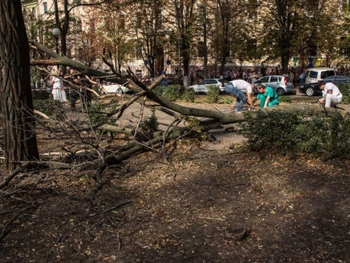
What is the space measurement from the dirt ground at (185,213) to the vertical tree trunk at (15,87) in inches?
18.6

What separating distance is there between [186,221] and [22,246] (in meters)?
1.80

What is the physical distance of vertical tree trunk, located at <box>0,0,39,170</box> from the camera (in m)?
6.25

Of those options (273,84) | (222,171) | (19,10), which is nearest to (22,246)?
(222,171)

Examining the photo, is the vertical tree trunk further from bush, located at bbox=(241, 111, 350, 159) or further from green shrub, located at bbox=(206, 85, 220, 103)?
green shrub, located at bbox=(206, 85, 220, 103)

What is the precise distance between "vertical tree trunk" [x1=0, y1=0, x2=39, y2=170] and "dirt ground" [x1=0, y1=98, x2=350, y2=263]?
0.47m

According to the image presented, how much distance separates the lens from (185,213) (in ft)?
16.3

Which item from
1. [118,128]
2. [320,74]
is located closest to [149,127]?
[118,128]

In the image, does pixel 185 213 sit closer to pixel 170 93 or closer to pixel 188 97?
pixel 188 97

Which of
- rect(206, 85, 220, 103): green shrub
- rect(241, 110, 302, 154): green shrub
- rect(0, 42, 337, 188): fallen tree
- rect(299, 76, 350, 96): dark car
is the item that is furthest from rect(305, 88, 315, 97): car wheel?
rect(241, 110, 302, 154): green shrub

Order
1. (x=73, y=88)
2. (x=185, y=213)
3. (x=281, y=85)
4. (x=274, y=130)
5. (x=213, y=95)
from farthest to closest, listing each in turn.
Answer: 1. (x=281, y=85)
2. (x=213, y=95)
3. (x=73, y=88)
4. (x=274, y=130)
5. (x=185, y=213)

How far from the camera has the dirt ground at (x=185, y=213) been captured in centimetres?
414

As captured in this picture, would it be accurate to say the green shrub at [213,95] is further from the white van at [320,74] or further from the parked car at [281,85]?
the white van at [320,74]

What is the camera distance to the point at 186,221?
4.76 m

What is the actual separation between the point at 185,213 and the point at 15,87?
3437 millimetres
